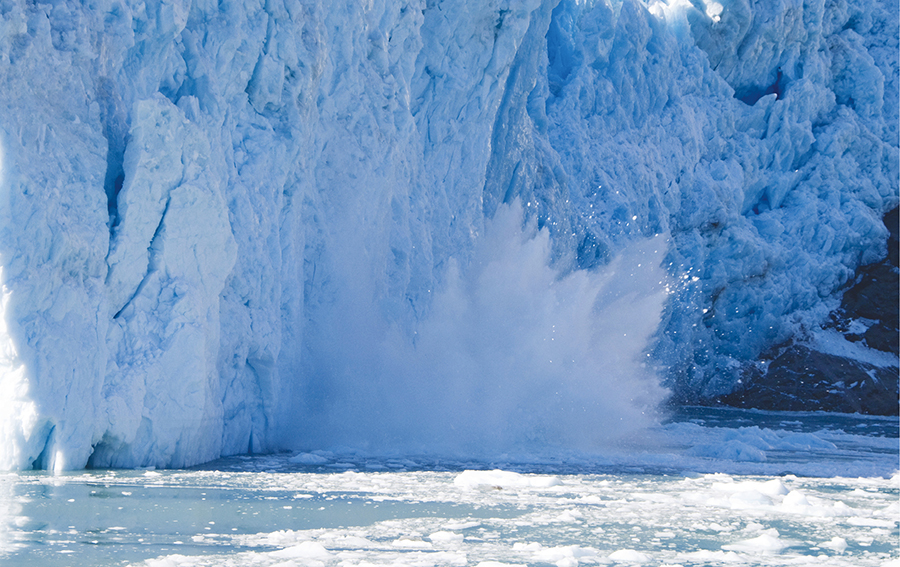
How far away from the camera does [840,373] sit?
20.9 m

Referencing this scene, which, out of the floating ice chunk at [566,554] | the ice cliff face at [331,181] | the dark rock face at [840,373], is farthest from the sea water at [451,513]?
the dark rock face at [840,373]

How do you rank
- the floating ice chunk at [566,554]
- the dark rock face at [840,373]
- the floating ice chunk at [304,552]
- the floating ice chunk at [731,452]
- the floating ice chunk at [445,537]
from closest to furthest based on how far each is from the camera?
the floating ice chunk at [304,552] → the floating ice chunk at [566,554] → the floating ice chunk at [445,537] → the floating ice chunk at [731,452] → the dark rock face at [840,373]

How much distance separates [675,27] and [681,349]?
653 cm

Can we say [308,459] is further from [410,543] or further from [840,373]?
[840,373]

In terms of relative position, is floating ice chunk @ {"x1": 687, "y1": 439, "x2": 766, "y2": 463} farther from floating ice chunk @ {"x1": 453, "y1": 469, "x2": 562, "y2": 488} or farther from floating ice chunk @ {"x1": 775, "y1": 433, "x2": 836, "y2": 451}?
floating ice chunk @ {"x1": 453, "y1": 469, "x2": 562, "y2": 488}

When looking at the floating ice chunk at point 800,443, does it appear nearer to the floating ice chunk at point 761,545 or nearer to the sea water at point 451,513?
the sea water at point 451,513

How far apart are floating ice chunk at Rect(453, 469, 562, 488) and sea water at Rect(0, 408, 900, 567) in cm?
2

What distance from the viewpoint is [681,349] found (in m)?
20.0

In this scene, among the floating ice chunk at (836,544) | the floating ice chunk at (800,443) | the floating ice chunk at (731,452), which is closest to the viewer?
the floating ice chunk at (836,544)

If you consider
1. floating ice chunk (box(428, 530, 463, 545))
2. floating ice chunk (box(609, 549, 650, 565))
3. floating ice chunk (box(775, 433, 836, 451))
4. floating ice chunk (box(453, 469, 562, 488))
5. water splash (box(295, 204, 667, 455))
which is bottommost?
floating ice chunk (box(609, 549, 650, 565))

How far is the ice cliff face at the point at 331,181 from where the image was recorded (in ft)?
22.1

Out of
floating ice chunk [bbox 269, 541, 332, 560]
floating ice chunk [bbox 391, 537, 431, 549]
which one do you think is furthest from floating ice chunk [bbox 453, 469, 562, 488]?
floating ice chunk [bbox 269, 541, 332, 560]

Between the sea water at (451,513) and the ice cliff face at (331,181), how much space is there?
77 cm

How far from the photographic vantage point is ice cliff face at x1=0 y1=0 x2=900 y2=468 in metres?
6.73
